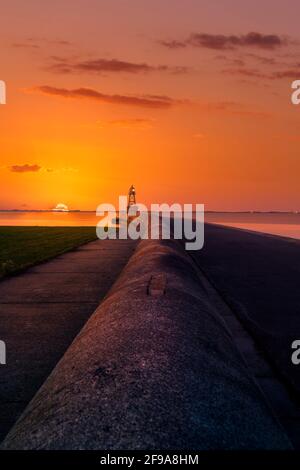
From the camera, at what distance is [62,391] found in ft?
10.3

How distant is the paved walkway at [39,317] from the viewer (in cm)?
513

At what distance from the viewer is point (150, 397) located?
110 inches

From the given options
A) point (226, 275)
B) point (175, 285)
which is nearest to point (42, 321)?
point (175, 285)

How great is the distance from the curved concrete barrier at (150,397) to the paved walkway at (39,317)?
1204 millimetres

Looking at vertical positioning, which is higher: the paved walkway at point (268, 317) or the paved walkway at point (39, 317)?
the paved walkway at point (39, 317)

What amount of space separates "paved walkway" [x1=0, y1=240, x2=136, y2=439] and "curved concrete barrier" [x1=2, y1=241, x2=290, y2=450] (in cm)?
120

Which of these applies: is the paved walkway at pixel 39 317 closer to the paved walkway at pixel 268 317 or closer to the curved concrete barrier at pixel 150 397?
the curved concrete barrier at pixel 150 397

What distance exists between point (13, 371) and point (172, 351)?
2.76 m

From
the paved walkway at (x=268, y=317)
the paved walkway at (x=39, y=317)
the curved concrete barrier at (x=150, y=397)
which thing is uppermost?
the curved concrete barrier at (x=150, y=397)

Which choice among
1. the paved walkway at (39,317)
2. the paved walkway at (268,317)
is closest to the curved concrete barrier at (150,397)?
the paved walkway at (268,317)

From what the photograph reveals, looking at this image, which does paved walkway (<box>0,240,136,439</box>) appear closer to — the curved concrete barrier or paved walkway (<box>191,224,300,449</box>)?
the curved concrete barrier

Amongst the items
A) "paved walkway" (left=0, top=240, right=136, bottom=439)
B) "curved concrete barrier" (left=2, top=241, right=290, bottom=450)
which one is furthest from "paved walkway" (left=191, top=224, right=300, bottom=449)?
"paved walkway" (left=0, top=240, right=136, bottom=439)

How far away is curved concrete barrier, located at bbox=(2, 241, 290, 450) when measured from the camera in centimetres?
248
